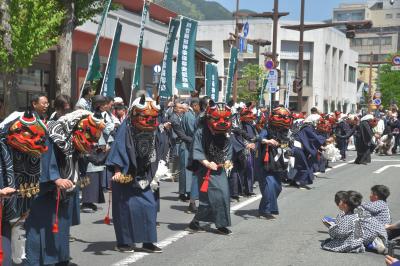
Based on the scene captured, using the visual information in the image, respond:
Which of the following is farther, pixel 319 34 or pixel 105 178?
pixel 319 34

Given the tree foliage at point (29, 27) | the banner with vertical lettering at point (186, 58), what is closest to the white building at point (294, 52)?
the banner with vertical lettering at point (186, 58)

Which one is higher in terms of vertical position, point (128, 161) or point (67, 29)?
point (67, 29)

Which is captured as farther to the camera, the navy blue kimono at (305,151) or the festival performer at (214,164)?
the navy blue kimono at (305,151)

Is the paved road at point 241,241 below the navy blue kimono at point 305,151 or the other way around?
below

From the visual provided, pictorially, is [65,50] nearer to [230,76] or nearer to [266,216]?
[230,76]

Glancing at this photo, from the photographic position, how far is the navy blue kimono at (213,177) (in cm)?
836

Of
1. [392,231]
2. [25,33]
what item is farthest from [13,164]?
[25,33]

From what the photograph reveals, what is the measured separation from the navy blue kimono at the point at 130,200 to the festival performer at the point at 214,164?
1333 millimetres

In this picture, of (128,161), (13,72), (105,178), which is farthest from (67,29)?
(128,161)

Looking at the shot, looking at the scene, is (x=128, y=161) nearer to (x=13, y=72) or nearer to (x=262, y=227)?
(x=262, y=227)

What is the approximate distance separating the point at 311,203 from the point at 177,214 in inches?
117

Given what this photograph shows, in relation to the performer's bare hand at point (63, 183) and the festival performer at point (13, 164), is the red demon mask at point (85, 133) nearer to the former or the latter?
the performer's bare hand at point (63, 183)

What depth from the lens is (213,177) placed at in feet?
27.7

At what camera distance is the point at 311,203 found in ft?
38.8
